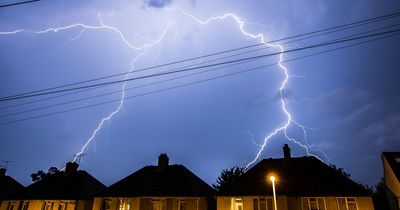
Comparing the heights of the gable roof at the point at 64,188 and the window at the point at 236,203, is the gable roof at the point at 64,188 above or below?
above

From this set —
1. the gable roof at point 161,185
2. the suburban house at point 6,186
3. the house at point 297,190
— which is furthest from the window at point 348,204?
the suburban house at point 6,186

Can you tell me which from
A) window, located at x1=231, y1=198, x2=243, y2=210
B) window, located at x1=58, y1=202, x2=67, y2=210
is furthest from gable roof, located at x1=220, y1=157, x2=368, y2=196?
window, located at x1=58, y1=202, x2=67, y2=210

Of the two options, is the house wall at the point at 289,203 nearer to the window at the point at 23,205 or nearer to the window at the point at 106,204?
the window at the point at 106,204

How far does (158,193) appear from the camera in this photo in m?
27.8

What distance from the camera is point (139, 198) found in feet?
91.0

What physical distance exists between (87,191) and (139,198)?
864cm

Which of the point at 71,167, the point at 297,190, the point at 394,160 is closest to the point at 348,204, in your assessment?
the point at 297,190

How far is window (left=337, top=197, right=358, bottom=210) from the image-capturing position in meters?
22.9

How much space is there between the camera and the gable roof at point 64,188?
31.2 metres

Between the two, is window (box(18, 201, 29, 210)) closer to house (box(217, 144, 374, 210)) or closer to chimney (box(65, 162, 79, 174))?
chimney (box(65, 162, 79, 174))

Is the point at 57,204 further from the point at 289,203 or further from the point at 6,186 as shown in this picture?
the point at 289,203

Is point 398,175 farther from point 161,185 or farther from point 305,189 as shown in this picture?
point 161,185

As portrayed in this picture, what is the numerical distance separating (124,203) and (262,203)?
12.7 metres

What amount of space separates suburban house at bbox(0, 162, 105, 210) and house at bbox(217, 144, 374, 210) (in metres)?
15.3
